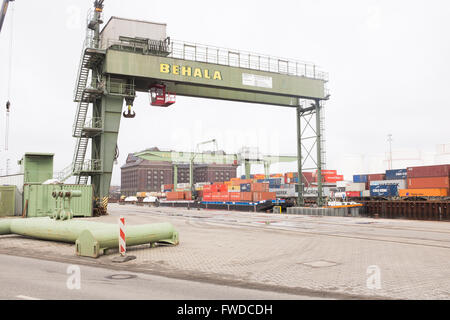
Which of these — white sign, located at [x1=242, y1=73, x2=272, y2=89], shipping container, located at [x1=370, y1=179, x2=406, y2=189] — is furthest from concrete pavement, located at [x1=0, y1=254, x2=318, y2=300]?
shipping container, located at [x1=370, y1=179, x2=406, y2=189]

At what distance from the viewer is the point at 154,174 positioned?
488ft

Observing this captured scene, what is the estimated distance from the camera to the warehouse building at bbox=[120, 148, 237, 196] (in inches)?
5763

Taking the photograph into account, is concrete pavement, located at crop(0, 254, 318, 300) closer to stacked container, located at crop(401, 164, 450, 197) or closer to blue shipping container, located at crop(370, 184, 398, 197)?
stacked container, located at crop(401, 164, 450, 197)

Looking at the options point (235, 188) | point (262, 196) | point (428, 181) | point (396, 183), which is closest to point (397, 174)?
point (396, 183)

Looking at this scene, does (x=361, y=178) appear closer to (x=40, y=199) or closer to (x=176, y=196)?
(x=176, y=196)

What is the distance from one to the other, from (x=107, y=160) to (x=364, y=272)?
81.0ft

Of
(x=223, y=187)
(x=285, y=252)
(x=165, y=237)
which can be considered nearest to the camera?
(x=285, y=252)

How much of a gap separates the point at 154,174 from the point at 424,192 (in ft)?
390

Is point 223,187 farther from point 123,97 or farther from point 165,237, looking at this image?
point 165,237

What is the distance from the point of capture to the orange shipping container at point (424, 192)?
4025cm

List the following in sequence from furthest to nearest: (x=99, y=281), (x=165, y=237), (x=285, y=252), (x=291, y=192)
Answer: (x=291, y=192) → (x=165, y=237) → (x=285, y=252) → (x=99, y=281)

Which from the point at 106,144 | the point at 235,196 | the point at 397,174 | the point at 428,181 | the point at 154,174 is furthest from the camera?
the point at 154,174
